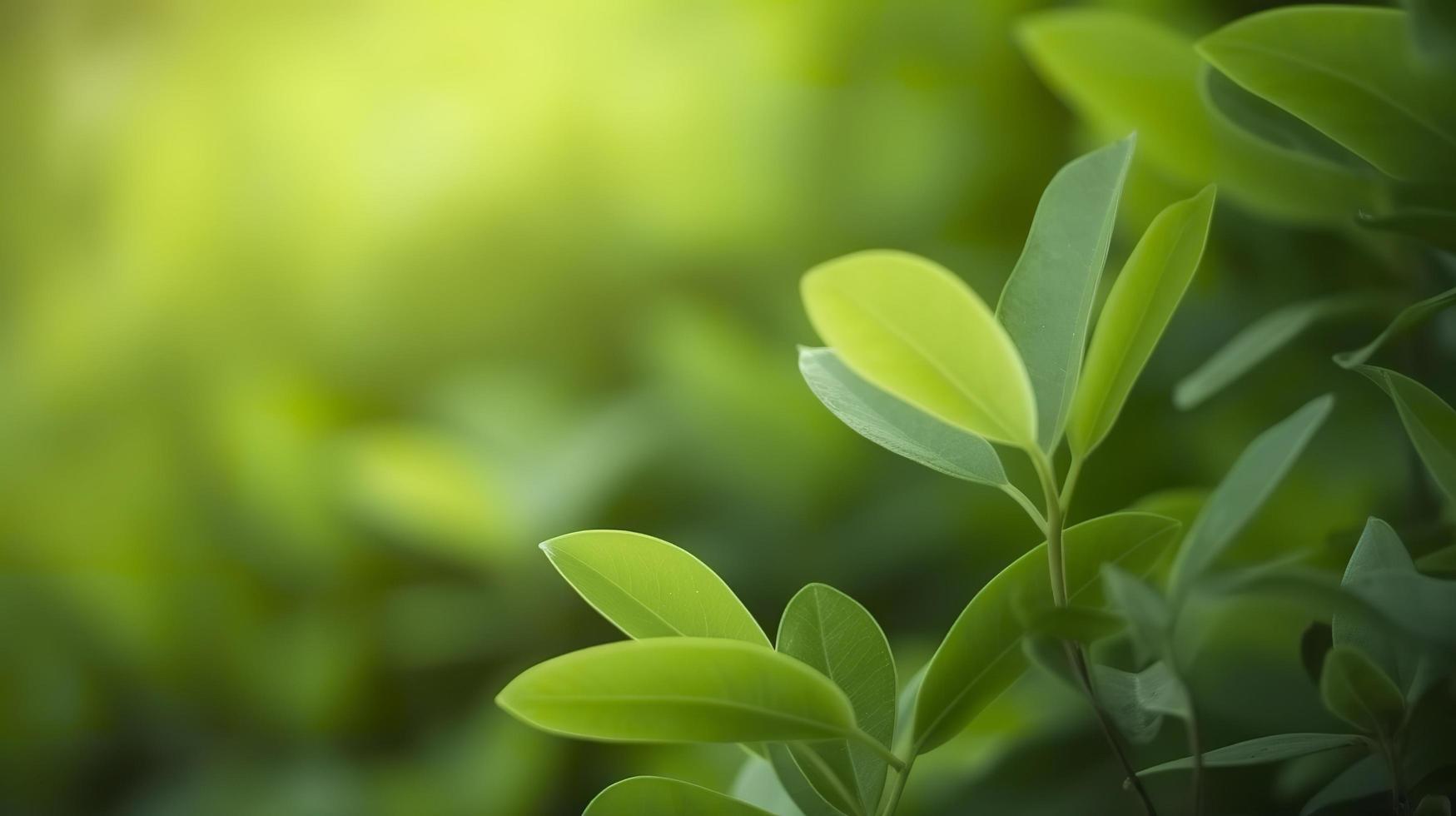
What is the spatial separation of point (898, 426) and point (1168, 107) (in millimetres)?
340

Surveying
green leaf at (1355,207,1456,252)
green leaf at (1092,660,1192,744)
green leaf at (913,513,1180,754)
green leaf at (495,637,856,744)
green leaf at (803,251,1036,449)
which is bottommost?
green leaf at (1092,660,1192,744)

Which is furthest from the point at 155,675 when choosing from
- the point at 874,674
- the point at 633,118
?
the point at 874,674

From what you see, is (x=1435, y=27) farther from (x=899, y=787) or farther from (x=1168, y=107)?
(x=899, y=787)

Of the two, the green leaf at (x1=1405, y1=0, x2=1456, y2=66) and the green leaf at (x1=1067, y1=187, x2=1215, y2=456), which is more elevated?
the green leaf at (x1=1405, y1=0, x2=1456, y2=66)

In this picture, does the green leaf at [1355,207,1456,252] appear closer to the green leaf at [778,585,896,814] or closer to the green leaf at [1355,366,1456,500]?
the green leaf at [1355,366,1456,500]

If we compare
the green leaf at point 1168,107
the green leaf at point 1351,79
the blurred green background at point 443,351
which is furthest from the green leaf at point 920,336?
the blurred green background at point 443,351

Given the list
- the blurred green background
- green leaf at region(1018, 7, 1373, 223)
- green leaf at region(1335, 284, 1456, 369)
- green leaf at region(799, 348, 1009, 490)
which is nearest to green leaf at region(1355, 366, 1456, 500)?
green leaf at region(1335, 284, 1456, 369)

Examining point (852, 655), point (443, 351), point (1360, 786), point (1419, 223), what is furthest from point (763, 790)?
point (443, 351)

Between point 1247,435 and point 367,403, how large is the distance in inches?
27.1

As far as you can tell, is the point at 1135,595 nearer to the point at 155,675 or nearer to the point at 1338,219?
the point at 1338,219

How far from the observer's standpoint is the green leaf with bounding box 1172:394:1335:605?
263 mm

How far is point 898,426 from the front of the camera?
1.19ft

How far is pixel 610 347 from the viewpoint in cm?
88

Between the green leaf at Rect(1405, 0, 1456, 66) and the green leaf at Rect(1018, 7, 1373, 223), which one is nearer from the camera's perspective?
the green leaf at Rect(1405, 0, 1456, 66)
